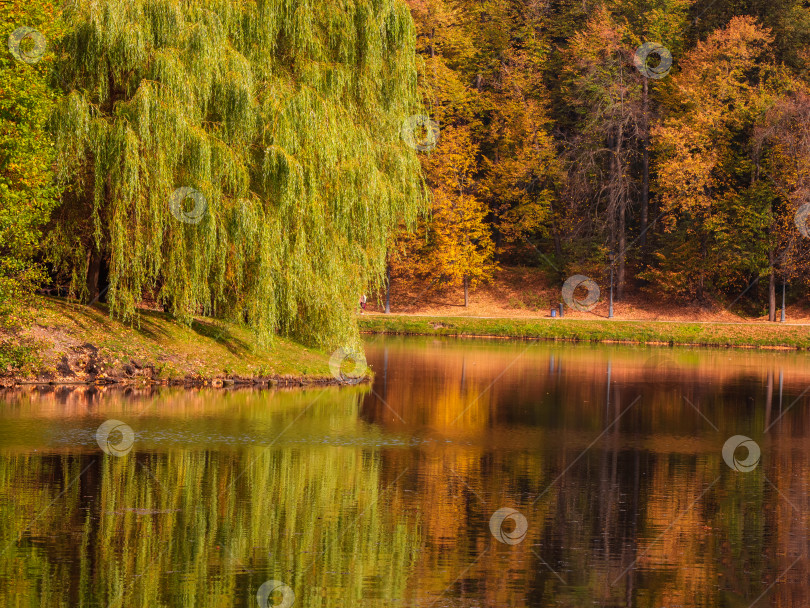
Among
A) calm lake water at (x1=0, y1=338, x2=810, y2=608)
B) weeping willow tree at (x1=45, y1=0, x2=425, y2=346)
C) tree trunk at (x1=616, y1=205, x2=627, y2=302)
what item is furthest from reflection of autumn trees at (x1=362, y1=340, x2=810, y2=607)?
tree trunk at (x1=616, y1=205, x2=627, y2=302)

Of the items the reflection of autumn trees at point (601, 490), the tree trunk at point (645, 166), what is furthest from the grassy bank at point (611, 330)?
the reflection of autumn trees at point (601, 490)

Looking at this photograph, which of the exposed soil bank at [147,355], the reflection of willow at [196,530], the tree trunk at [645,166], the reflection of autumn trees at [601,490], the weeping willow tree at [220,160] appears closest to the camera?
the reflection of willow at [196,530]

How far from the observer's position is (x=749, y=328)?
173ft

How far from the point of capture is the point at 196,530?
12.4m

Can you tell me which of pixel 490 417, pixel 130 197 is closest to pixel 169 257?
pixel 130 197

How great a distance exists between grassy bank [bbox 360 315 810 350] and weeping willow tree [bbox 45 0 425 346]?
2516 cm

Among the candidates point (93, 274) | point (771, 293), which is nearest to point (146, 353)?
point (93, 274)

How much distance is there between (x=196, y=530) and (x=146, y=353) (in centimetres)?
1521

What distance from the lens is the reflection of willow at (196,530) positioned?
10148 millimetres

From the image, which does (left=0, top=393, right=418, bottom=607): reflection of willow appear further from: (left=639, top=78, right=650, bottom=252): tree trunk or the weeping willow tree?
(left=639, top=78, right=650, bottom=252): tree trunk

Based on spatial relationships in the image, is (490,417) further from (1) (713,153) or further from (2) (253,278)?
(1) (713,153)

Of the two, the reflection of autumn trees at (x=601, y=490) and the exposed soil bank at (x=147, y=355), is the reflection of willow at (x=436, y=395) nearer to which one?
the reflection of autumn trees at (x=601, y=490)

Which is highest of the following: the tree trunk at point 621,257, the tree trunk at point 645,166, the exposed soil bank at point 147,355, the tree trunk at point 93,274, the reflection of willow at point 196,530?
the tree trunk at point 645,166

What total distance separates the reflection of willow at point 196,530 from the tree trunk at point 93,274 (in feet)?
39.4
